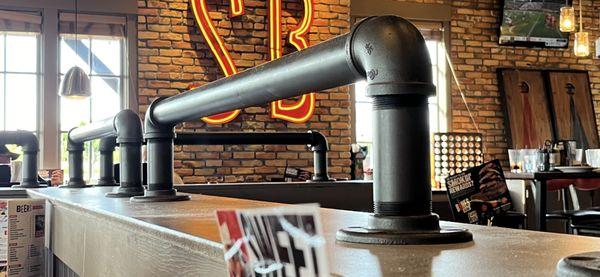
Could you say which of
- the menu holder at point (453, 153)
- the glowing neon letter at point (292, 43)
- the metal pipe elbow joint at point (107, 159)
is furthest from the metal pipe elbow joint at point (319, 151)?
the menu holder at point (453, 153)

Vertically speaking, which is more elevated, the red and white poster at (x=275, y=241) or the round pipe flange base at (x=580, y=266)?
the red and white poster at (x=275, y=241)

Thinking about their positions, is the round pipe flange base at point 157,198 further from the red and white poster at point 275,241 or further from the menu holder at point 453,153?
the menu holder at point 453,153

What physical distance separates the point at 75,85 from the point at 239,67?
160cm

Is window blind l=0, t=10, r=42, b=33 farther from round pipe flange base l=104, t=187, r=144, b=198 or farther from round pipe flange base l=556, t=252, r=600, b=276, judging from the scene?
round pipe flange base l=556, t=252, r=600, b=276

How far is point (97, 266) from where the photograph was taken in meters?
1.29

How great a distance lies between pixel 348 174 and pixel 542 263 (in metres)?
6.60

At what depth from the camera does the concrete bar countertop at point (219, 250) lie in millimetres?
556

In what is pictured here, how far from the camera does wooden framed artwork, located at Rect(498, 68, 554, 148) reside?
7.98m

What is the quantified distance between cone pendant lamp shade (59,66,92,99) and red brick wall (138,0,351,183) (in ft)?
2.31

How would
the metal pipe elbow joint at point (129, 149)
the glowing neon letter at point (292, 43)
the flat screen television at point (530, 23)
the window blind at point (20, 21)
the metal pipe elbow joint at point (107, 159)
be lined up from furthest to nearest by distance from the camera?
the flat screen television at point (530, 23) → the glowing neon letter at point (292, 43) → the window blind at point (20, 21) → the metal pipe elbow joint at point (107, 159) → the metal pipe elbow joint at point (129, 149)

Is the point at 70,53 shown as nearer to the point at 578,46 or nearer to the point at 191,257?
the point at 578,46

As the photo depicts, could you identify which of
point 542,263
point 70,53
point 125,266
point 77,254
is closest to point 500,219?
point 77,254

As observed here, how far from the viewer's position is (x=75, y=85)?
592 centimetres

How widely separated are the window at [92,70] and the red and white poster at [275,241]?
20.9ft
